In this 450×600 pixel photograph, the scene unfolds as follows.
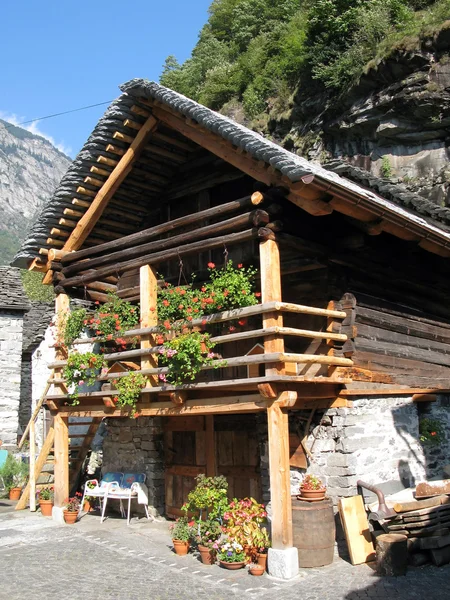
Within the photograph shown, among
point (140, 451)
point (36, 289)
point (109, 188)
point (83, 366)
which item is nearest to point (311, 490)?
point (83, 366)

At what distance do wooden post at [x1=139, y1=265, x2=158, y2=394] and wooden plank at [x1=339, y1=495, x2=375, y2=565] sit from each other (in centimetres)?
321

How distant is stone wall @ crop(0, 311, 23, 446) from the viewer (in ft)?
60.3

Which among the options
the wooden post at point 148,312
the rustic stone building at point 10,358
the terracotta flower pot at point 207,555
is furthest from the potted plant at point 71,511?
the rustic stone building at point 10,358

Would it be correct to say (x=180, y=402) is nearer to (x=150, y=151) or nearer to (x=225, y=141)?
(x=225, y=141)

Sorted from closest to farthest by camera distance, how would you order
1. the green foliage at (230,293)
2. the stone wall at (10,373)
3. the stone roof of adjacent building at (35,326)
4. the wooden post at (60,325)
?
the green foliage at (230,293), the wooden post at (60,325), the stone wall at (10,373), the stone roof of adjacent building at (35,326)

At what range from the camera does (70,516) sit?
33.8 ft

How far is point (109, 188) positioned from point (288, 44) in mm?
20646

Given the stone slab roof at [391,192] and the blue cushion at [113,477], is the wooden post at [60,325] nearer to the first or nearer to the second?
the blue cushion at [113,477]

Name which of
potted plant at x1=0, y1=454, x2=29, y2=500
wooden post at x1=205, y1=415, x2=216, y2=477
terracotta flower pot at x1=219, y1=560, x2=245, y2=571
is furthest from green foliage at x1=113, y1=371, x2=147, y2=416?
potted plant at x1=0, y1=454, x2=29, y2=500

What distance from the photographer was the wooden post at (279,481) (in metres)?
7.20

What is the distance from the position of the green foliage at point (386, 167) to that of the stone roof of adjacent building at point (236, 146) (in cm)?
601

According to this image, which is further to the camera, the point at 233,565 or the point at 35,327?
the point at 35,327

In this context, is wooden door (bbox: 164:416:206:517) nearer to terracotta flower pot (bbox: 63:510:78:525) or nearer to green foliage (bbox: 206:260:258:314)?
terracotta flower pot (bbox: 63:510:78:525)

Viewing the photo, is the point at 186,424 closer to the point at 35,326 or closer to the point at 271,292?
the point at 271,292
